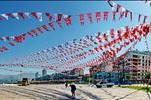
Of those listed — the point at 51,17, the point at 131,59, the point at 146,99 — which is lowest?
the point at 146,99

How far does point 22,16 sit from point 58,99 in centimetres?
2801

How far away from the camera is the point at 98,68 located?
9162cm

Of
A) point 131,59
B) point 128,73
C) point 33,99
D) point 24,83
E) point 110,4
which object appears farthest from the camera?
point 131,59

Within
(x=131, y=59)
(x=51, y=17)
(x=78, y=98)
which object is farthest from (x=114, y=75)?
(x=51, y=17)

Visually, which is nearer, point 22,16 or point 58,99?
point 22,16

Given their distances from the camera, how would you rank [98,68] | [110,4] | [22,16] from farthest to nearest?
[98,68] → [22,16] → [110,4]

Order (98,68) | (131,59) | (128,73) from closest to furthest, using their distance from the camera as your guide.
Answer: (98,68) < (128,73) < (131,59)

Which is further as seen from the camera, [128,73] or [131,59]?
[131,59]

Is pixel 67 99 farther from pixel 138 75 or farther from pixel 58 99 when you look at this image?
pixel 138 75

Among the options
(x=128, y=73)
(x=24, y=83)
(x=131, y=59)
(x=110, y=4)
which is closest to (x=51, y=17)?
(x=110, y=4)

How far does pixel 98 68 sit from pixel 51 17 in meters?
69.0

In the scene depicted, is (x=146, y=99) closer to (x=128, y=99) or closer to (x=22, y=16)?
(x=128, y=99)

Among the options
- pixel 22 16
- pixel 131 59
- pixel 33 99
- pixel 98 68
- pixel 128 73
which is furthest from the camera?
pixel 131 59

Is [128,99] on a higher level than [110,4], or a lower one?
lower
